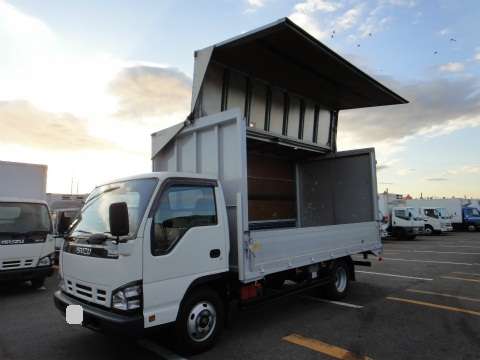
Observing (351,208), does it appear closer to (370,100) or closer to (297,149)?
(297,149)

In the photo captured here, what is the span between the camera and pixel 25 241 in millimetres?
7562

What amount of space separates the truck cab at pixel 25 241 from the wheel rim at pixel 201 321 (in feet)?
17.0

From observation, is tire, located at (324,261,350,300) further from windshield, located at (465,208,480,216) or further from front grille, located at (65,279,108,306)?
windshield, located at (465,208,480,216)

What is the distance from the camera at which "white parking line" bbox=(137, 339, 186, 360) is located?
13.6ft

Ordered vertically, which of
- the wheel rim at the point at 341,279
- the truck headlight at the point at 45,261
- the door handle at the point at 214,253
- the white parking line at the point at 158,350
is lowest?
the white parking line at the point at 158,350

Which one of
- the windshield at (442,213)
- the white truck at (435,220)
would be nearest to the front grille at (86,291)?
the white truck at (435,220)

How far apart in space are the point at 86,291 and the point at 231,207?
6.44ft

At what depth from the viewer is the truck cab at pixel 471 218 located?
96.1ft

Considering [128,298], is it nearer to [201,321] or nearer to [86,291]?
[86,291]

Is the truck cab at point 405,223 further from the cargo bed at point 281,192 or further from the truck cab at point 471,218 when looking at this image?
the cargo bed at point 281,192

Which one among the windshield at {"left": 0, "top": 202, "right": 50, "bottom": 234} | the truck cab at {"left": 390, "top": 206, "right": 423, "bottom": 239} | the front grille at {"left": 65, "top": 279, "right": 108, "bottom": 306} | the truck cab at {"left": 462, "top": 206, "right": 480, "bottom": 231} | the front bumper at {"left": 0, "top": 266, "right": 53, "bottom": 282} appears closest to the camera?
the front grille at {"left": 65, "top": 279, "right": 108, "bottom": 306}

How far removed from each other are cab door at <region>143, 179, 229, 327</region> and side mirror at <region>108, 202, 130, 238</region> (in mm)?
303

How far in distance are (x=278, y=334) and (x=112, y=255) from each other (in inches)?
100

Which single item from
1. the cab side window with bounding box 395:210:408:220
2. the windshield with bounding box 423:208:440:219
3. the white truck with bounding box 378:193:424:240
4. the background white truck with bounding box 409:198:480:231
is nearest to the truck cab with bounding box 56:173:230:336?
the white truck with bounding box 378:193:424:240
